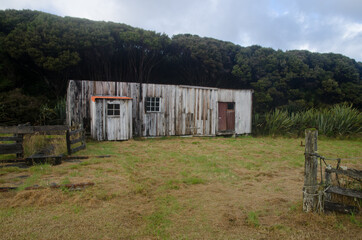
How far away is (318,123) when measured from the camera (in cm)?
1482

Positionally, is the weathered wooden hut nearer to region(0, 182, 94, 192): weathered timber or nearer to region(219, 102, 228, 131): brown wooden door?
region(219, 102, 228, 131): brown wooden door

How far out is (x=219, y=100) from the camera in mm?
14789

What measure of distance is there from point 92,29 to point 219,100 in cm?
987

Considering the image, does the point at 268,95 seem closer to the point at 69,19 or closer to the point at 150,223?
the point at 69,19

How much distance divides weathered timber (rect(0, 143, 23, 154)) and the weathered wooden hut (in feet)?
14.4

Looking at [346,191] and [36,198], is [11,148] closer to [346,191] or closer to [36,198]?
[36,198]

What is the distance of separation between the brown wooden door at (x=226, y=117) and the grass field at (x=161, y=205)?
8235 millimetres

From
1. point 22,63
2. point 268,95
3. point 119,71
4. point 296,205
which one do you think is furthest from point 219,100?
point 22,63

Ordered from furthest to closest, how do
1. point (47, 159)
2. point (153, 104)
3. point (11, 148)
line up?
point (153, 104) → point (11, 148) → point (47, 159)

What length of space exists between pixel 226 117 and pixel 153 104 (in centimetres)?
490

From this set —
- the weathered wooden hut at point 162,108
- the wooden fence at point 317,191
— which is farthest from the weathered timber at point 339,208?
the weathered wooden hut at point 162,108

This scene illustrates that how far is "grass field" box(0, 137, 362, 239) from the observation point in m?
3.36

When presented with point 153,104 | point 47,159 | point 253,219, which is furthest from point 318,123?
point 47,159

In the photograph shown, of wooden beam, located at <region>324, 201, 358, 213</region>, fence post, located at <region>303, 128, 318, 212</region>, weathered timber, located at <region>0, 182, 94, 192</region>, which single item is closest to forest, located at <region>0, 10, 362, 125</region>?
weathered timber, located at <region>0, 182, 94, 192</region>
